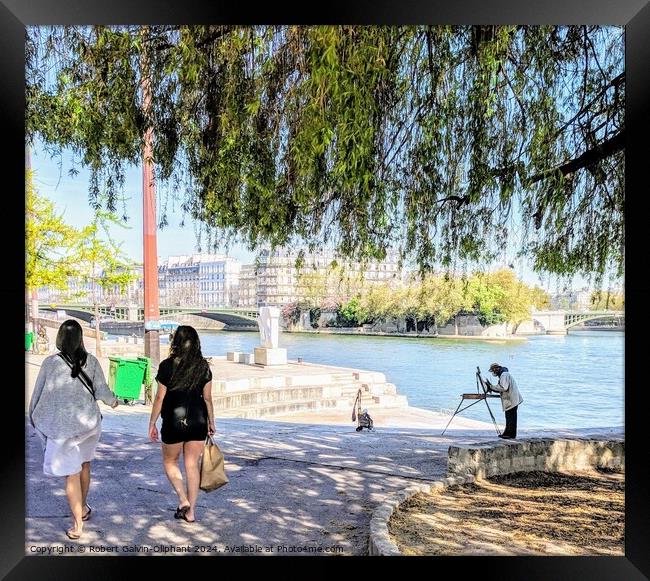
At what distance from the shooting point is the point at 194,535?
334 centimetres

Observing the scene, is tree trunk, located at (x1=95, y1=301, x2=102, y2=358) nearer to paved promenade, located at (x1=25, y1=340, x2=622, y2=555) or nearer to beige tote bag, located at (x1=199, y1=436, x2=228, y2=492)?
paved promenade, located at (x1=25, y1=340, x2=622, y2=555)

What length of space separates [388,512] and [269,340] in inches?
65.3

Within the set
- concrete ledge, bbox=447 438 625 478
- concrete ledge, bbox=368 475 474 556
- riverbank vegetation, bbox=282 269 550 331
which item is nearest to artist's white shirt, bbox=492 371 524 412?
concrete ledge, bbox=447 438 625 478

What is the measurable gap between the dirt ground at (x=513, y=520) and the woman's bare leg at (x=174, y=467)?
1.15 metres

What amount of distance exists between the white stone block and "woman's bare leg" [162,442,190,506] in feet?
4.31

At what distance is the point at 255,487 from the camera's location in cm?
383

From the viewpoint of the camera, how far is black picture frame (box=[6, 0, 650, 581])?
119 inches

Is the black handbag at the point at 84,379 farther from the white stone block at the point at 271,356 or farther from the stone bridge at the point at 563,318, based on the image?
the stone bridge at the point at 563,318

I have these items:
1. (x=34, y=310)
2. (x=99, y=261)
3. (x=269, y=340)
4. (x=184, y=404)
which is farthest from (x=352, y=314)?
(x=34, y=310)

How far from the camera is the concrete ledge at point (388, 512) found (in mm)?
2838

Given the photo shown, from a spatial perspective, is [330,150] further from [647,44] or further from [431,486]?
[431,486]

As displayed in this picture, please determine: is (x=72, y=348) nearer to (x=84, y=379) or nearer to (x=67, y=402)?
(x=84, y=379)
